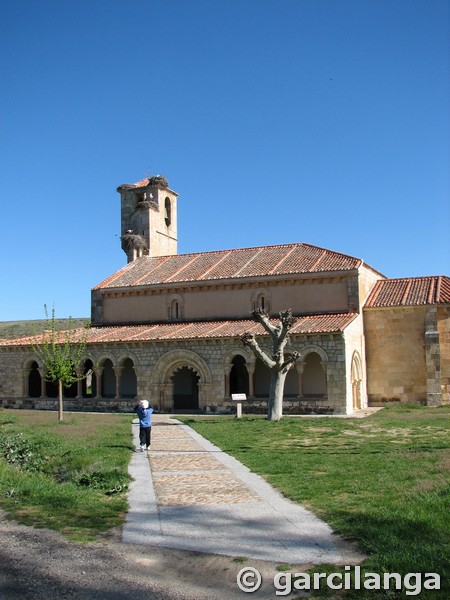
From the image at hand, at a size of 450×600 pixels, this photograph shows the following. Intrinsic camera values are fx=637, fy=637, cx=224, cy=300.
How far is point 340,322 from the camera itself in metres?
28.6

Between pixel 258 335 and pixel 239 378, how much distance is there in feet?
15.8

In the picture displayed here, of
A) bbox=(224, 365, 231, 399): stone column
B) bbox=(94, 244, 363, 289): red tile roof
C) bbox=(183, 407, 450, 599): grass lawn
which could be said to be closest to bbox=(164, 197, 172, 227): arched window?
bbox=(94, 244, 363, 289): red tile roof

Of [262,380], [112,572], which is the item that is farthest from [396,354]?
[112,572]

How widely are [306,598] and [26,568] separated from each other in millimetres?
2968

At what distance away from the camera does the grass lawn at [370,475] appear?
6953 millimetres

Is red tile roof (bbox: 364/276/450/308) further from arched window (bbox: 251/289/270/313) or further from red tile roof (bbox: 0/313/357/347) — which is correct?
arched window (bbox: 251/289/270/313)

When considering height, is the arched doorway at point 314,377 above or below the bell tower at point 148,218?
below

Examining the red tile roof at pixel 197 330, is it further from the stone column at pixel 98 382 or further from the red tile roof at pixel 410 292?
the red tile roof at pixel 410 292

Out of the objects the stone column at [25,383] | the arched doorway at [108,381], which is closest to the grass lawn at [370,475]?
the arched doorway at [108,381]

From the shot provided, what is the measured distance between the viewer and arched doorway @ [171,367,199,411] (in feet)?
110

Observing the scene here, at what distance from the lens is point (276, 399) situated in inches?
941
